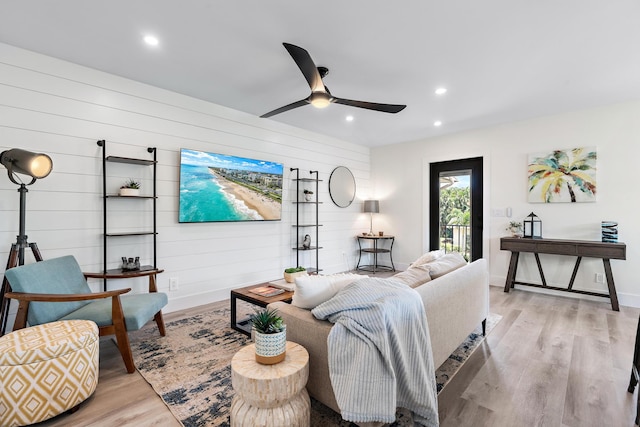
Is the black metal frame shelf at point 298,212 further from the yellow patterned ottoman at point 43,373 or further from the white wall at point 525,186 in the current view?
the yellow patterned ottoman at point 43,373

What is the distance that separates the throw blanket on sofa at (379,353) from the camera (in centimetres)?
140

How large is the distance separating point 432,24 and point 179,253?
343 centimetres

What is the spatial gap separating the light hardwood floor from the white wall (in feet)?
3.74

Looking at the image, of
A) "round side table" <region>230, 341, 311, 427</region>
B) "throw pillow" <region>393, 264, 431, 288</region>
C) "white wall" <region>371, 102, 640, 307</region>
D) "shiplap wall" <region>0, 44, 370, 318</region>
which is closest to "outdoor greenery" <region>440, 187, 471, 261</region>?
"white wall" <region>371, 102, 640, 307</region>

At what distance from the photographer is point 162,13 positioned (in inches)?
83.7

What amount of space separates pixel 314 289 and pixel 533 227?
4.05 metres

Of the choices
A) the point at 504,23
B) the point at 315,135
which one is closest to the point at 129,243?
the point at 315,135

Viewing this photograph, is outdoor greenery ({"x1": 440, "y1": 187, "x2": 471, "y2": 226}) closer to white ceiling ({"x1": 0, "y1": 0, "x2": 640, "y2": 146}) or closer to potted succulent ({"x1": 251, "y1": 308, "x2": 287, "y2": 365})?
white ceiling ({"x1": 0, "y1": 0, "x2": 640, "y2": 146})

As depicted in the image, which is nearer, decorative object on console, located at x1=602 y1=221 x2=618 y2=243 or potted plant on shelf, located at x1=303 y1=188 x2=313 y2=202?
decorative object on console, located at x1=602 y1=221 x2=618 y2=243

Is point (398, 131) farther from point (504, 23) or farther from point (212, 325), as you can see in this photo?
point (212, 325)

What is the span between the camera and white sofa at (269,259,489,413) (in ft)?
5.38

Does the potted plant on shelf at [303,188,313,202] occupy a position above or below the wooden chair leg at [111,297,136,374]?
above

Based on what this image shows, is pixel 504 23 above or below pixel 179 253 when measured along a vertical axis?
above

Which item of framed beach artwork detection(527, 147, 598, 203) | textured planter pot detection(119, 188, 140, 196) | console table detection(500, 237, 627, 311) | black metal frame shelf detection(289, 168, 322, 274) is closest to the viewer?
textured planter pot detection(119, 188, 140, 196)
